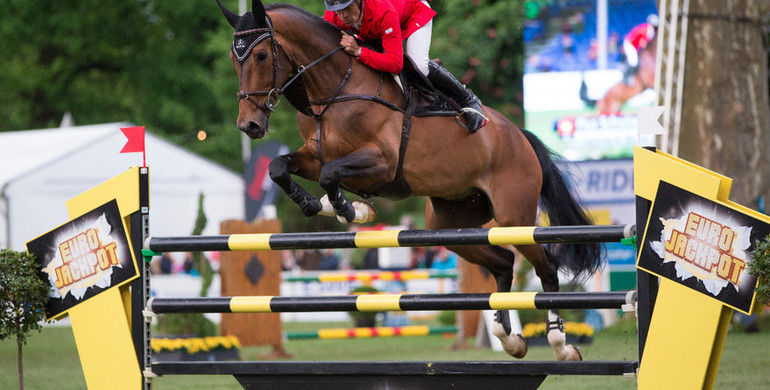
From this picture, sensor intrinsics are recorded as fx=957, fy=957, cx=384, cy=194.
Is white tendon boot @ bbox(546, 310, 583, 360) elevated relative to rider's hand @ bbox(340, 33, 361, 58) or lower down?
lower down

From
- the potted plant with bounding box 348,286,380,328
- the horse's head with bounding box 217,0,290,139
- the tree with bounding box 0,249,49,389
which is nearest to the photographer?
the horse's head with bounding box 217,0,290,139

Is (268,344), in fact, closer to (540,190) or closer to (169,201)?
(540,190)

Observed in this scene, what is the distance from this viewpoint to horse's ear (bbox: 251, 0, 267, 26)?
405 cm

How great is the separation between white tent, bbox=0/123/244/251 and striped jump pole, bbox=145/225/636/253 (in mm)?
8794

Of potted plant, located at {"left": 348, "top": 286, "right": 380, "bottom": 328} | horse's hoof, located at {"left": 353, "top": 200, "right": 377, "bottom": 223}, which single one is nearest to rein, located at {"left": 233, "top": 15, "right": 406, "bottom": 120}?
horse's hoof, located at {"left": 353, "top": 200, "right": 377, "bottom": 223}

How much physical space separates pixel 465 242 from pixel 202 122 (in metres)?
24.3

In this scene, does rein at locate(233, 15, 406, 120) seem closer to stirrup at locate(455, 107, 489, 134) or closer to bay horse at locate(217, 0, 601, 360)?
bay horse at locate(217, 0, 601, 360)

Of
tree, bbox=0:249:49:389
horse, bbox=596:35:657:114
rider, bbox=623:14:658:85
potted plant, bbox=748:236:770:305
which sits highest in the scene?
rider, bbox=623:14:658:85

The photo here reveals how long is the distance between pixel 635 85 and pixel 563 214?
7.43 metres

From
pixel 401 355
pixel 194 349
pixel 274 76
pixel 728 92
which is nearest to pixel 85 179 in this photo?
pixel 194 349

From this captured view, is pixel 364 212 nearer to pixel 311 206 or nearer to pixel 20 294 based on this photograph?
pixel 311 206

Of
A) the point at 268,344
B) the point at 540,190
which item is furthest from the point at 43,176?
the point at 540,190

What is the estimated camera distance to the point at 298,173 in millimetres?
4516

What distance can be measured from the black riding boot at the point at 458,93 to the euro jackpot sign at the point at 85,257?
165 centimetres
